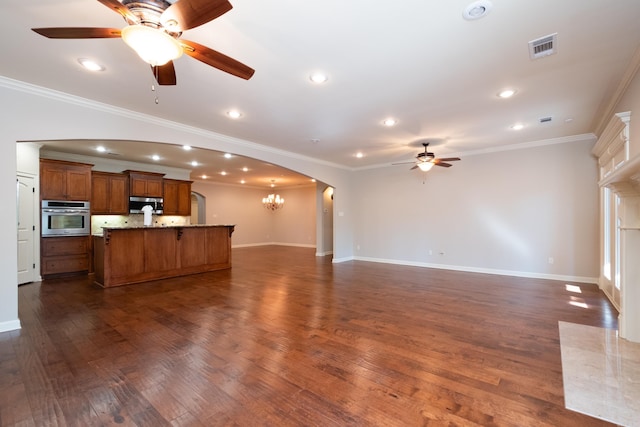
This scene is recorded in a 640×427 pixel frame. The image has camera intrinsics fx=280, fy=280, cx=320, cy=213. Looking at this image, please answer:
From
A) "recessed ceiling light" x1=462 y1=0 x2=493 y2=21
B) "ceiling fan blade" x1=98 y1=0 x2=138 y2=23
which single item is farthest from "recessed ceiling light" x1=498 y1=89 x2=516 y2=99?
"ceiling fan blade" x1=98 y1=0 x2=138 y2=23

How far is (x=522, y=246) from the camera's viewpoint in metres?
5.99

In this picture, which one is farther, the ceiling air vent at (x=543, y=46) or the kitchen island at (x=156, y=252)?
the kitchen island at (x=156, y=252)

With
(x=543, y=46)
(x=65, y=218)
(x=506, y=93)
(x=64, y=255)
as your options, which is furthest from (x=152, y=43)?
(x=64, y=255)

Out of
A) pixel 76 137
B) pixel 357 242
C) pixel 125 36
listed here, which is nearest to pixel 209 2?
pixel 125 36

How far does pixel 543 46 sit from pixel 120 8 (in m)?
3.31

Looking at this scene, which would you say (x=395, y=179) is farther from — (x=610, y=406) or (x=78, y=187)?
(x=78, y=187)

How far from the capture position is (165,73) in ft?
7.47

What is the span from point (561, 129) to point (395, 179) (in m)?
3.61

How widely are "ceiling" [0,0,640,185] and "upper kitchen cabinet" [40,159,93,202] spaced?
12.6 feet

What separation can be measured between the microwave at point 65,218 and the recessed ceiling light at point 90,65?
488 cm

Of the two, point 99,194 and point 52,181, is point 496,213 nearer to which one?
point 99,194

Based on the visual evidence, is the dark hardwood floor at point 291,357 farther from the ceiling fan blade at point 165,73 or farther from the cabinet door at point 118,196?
the cabinet door at point 118,196

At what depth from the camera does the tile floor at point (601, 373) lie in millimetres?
1867

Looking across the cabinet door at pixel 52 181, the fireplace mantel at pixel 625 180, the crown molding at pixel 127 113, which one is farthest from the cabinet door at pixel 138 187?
the fireplace mantel at pixel 625 180
